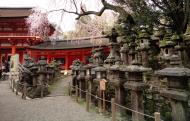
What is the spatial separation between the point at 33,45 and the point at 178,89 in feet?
91.1

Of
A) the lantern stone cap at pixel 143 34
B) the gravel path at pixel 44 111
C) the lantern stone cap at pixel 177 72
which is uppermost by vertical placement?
the lantern stone cap at pixel 143 34

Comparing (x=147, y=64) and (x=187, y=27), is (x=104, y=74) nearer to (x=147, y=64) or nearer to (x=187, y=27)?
(x=147, y=64)

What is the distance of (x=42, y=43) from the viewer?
3378 cm

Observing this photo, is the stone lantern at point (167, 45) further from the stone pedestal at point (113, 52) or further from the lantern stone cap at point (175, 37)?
the stone pedestal at point (113, 52)

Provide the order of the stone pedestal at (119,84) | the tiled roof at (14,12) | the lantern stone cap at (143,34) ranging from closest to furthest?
the stone pedestal at (119,84)
the lantern stone cap at (143,34)
the tiled roof at (14,12)

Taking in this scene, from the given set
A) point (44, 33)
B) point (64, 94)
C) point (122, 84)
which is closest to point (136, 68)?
point (122, 84)

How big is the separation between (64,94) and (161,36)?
669 cm

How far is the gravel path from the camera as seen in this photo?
989 cm

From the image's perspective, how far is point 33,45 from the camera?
1283 inches

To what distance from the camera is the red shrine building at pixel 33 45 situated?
32031 mm

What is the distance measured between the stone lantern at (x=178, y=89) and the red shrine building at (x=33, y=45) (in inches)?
951

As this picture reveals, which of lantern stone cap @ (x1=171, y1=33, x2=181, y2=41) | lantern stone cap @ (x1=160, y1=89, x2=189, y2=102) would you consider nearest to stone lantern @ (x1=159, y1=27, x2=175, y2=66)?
lantern stone cap @ (x1=171, y1=33, x2=181, y2=41)

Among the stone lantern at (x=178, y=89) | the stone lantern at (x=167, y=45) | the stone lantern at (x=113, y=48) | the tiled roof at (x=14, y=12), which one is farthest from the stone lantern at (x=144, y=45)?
the tiled roof at (x=14, y=12)

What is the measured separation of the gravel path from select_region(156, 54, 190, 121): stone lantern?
3.36 meters
